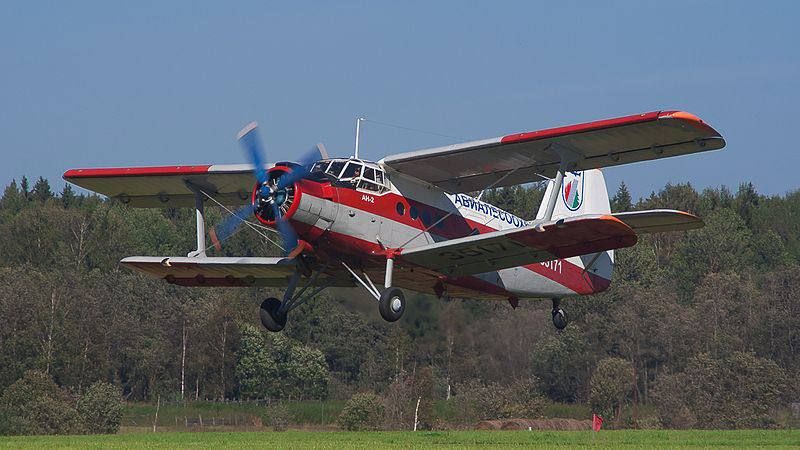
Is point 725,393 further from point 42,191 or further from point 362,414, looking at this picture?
point 42,191

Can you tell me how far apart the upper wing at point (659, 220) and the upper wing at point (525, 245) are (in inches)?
37.0

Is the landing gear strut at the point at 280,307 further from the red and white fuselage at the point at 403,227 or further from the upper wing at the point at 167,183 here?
the upper wing at the point at 167,183

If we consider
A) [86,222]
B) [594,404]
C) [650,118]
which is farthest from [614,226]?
[86,222]

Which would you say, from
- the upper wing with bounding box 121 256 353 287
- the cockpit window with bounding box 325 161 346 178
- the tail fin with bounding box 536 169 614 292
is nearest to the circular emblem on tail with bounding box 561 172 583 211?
the tail fin with bounding box 536 169 614 292

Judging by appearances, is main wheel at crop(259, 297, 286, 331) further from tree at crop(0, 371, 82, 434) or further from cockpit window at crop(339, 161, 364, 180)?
tree at crop(0, 371, 82, 434)

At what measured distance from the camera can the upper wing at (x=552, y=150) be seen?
24438 millimetres

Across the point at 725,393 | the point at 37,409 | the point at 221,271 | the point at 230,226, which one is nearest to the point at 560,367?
the point at 725,393

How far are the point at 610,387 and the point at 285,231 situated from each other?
30.1 meters

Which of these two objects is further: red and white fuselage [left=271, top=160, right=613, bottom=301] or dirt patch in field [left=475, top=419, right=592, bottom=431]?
dirt patch in field [left=475, top=419, right=592, bottom=431]

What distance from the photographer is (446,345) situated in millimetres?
35031

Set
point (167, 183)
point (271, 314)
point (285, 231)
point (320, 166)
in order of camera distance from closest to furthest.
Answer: point (285, 231) → point (320, 166) → point (271, 314) → point (167, 183)

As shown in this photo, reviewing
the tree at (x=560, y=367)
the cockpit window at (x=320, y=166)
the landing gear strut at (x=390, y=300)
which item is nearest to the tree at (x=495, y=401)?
the tree at (x=560, y=367)

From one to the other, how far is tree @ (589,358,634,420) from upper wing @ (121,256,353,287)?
985 inches

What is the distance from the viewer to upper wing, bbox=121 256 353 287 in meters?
28.1
